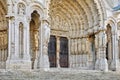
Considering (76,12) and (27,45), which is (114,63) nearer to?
(76,12)

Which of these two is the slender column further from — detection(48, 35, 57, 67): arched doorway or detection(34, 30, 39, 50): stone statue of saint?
detection(34, 30, 39, 50): stone statue of saint

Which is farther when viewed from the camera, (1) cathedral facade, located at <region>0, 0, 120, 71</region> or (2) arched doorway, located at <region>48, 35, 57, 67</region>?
(2) arched doorway, located at <region>48, 35, 57, 67</region>

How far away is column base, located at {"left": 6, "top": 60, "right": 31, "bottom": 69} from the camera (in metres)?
17.4

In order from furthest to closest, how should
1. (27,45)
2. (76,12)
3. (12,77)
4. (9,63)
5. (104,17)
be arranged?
(76,12)
(104,17)
(27,45)
(9,63)
(12,77)

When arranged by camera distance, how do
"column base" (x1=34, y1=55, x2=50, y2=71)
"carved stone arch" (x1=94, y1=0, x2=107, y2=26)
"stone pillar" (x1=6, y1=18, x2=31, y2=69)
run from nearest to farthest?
"stone pillar" (x1=6, y1=18, x2=31, y2=69) < "column base" (x1=34, y1=55, x2=50, y2=71) < "carved stone arch" (x1=94, y1=0, x2=107, y2=26)

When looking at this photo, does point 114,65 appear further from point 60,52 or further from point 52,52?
point 52,52

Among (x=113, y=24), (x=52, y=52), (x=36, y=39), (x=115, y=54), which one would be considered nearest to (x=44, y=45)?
(x=36, y=39)

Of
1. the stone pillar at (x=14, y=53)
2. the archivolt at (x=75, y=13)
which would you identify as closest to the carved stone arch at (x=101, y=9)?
the archivolt at (x=75, y=13)

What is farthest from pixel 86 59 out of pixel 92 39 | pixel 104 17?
pixel 104 17

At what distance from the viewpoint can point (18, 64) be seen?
17703 millimetres

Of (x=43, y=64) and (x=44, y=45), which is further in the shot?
(x=44, y=45)

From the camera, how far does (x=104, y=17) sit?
22688 millimetres

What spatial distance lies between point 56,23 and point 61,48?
2.10 m

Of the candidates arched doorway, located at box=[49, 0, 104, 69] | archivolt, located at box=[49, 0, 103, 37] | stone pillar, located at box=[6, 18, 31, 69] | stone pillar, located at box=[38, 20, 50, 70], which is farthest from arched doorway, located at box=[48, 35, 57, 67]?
stone pillar, located at box=[6, 18, 31, 69]
